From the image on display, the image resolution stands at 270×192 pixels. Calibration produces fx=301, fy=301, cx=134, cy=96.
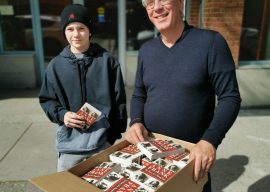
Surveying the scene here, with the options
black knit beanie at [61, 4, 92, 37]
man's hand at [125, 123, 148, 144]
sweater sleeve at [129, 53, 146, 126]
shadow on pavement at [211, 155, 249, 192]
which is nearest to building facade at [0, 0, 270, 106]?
shadow on pavement at [211, 155, 249, 192]

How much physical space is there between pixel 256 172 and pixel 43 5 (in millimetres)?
5397

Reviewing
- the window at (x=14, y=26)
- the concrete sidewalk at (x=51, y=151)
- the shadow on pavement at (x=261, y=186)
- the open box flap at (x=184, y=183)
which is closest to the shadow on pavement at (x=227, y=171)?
the concrete sidewalk at (x=51, y=151)

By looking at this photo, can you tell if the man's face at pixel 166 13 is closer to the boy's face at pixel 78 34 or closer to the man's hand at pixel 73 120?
the boy's face at pixel 78 34

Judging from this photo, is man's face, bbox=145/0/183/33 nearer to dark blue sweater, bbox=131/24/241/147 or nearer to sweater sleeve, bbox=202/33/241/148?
dark blue sweater, bbox=131/24/241/147

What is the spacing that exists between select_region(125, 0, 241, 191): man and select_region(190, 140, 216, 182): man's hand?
0.03 meters

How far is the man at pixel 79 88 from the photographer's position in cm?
212

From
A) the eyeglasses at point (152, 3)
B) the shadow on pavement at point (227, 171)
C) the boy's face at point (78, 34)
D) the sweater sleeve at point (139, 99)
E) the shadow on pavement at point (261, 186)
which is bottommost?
the shadow on pavement at point (261, 186)

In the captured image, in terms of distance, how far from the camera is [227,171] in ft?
11.5

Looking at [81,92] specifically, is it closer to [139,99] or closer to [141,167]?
[139,99]

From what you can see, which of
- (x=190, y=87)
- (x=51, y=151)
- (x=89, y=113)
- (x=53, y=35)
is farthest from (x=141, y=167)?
(x=53, y=35)

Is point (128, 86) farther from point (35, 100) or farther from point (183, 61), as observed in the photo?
point (183, 61)

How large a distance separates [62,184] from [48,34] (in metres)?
6.04

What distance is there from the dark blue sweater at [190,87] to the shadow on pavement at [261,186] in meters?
1.76

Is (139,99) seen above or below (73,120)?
above
